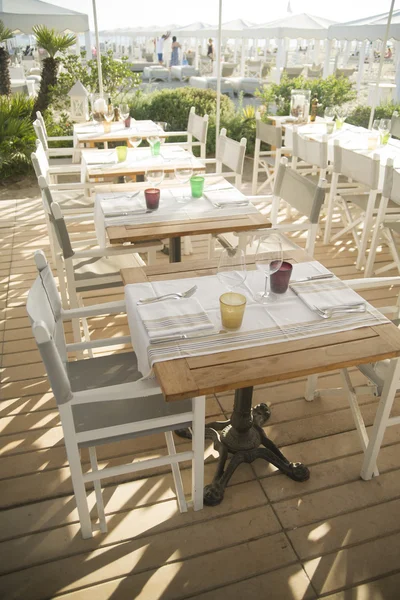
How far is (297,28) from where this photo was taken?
1295cm

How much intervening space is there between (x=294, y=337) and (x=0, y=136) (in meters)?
5.61

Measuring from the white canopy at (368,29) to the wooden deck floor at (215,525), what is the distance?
29.6 ft

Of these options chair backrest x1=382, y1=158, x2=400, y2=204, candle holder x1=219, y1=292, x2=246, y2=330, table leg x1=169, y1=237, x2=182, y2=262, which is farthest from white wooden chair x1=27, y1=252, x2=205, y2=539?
chair backrest x1=382, y1=158, x2=400, y2=204

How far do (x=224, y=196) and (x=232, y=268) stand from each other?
1.22m

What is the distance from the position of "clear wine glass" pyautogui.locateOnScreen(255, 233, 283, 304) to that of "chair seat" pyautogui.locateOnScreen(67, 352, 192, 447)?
18.6 inches

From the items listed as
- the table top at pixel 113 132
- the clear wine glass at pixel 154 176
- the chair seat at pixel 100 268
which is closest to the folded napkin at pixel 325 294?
the chair seat at pixel 100 268

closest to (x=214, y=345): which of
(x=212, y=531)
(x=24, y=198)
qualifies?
A: (x=212, y=531)

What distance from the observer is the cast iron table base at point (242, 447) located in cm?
202

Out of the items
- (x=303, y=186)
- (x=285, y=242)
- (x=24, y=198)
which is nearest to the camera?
(x=285, y=242)

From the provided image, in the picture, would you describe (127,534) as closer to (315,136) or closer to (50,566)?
(50,566)

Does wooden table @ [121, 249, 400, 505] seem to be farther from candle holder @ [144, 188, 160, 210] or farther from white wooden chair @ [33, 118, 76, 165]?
white wooden chair @ [33, 118, 76, 165]

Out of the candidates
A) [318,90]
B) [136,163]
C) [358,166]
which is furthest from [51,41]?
[358,166]

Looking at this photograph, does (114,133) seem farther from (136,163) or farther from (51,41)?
(51,41)

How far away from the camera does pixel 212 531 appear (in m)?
1.85
